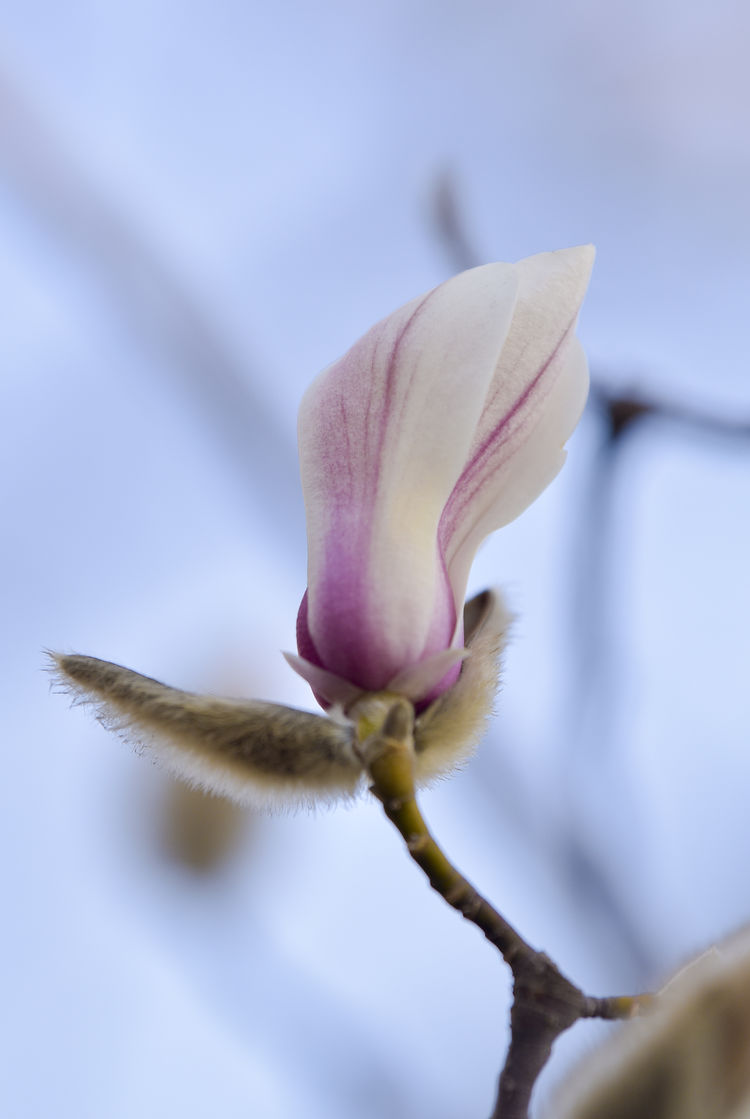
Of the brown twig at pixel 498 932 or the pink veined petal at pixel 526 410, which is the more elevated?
the pink veined petal at pixel 526 410

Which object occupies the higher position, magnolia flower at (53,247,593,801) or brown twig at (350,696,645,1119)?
magnolia flower at (53,247,593,801)

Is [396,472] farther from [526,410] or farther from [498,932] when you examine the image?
[498,932]

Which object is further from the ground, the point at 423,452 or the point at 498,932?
the point at 423,452

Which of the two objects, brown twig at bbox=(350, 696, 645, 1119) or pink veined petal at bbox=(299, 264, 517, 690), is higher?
pink veined petal at bbox=(299, 264, 517, 690)

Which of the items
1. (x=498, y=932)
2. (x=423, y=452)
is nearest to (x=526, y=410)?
(x=423, y=452)
